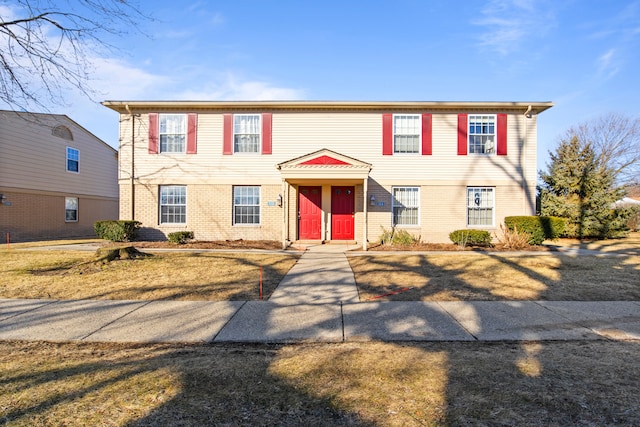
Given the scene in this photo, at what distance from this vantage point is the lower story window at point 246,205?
15.0m

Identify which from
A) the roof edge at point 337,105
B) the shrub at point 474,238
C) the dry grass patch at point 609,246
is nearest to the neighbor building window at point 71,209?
the roof edge at point 337,105

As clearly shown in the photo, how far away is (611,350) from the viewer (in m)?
4.19

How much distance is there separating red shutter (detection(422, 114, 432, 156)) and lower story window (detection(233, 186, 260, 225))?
7316 mm

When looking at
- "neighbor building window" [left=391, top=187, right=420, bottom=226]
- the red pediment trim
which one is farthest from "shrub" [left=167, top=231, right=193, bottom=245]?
"neighbor building window" [left=391, top=187, right=420, bottom=226]

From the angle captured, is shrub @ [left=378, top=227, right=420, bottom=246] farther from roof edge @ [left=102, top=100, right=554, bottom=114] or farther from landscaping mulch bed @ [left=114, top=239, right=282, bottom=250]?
roof edge @ [left=102, top=100, right=554, bottom=114]

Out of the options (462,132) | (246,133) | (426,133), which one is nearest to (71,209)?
(246,133)

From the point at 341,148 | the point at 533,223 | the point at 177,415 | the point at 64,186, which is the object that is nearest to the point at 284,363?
the point at 177,415

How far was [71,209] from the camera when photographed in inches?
828

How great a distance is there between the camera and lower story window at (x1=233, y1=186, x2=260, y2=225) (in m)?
15.0

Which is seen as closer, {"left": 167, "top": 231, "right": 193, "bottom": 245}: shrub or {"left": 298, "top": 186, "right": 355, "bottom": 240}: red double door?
{"left": 167, "top": 231, "right": 193, "bottom": 245}: shrub

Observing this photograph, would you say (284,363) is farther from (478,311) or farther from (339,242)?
(339,242)

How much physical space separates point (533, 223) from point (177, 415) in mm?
14064

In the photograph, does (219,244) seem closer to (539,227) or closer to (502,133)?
(539,227)

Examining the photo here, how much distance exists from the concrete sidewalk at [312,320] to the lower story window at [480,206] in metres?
8.81
